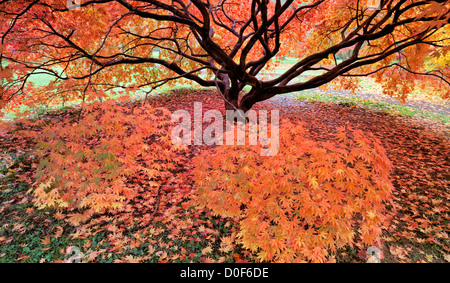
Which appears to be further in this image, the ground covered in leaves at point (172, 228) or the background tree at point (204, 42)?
the background tree at point (204, 42)

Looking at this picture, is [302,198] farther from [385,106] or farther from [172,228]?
[385,106]

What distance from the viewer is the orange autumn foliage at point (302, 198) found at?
2.50 m

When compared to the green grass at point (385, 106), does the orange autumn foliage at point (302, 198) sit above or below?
below

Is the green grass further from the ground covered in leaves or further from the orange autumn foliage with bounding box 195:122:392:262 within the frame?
the orange autumn foliage with bounding box 195:122:392:262

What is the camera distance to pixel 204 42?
4.03 m

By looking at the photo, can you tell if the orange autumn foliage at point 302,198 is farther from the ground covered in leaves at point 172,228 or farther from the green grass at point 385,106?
the green grass at point 385,106

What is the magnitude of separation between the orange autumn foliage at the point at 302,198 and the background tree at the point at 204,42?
1866 mm

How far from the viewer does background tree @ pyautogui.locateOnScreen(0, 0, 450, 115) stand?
3.54m

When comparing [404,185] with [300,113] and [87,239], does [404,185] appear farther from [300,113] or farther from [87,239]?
[87,239]

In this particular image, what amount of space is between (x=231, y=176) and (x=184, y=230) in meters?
1.19

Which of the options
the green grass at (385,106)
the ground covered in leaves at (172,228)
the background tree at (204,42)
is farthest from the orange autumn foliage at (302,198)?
the green grass at (385,106)

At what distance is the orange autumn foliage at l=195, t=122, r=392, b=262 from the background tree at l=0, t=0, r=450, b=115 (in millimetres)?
1866

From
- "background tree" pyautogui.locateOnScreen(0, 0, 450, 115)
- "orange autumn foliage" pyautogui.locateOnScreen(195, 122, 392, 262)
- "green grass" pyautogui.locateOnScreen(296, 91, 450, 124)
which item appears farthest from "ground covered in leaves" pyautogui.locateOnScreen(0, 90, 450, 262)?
"green grass" pyautogui.locateOnScreen(296, 91, 450, 124)
